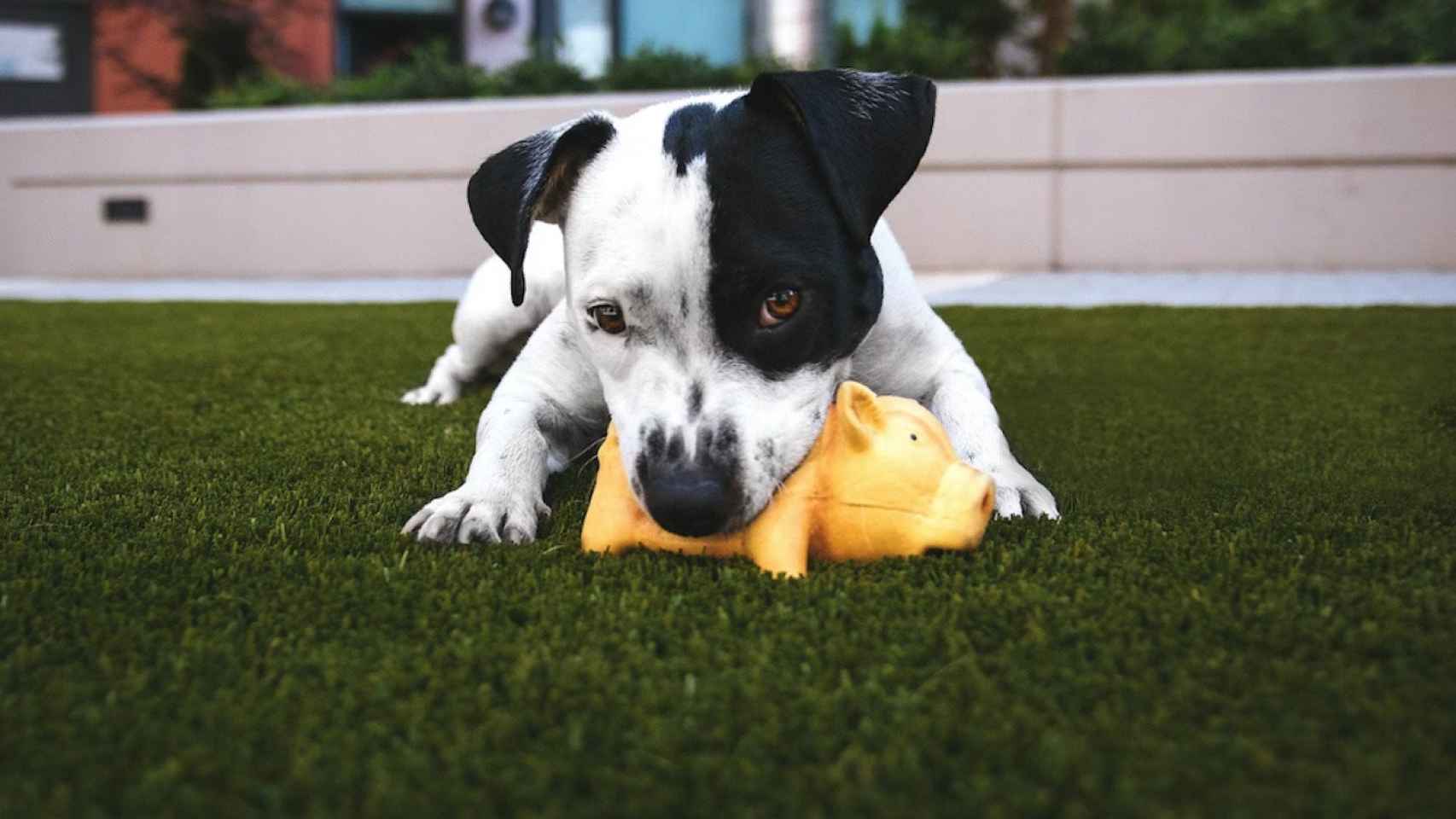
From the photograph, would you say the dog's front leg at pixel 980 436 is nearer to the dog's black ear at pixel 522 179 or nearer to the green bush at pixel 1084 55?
the dog's black ear at pixel 522 179

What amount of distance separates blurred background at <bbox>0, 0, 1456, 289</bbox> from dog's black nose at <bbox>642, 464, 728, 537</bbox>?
7.09m

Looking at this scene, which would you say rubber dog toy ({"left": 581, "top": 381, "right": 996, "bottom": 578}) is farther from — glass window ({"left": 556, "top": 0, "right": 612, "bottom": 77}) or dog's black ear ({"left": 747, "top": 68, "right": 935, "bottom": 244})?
glass window ({"left": 556, "top": 0, "right": 612, "bottom": 77})

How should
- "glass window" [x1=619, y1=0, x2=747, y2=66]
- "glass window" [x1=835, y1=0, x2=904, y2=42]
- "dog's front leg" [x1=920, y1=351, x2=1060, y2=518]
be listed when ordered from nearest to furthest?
"dog's front leg" [x1=920, y1=351, x2=1060, y2=518]
"glass window" [x1=619, y1=0, x2=747, y2=66]
"glass window" [x1=835, y1=0, x2=904, y2=42]

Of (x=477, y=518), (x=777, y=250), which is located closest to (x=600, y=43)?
(x=777, y=250)

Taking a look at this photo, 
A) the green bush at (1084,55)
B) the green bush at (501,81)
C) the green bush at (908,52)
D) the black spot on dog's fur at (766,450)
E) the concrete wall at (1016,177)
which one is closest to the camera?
the black spot on dog's fur at (766,450)

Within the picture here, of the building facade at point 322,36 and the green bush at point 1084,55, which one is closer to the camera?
the green bush at point 1084,55

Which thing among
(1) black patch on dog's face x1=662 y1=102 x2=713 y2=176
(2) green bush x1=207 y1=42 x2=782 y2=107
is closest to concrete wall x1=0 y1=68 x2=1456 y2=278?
(2) green bush x1=207 y1=42 x2=782 y2=107

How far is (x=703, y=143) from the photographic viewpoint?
2486mm

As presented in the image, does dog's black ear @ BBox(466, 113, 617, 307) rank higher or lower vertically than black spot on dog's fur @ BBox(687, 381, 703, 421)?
higher

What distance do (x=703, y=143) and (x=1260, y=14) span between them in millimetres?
9661

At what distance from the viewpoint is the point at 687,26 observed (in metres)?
14.8

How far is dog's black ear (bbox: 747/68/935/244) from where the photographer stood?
2412mm

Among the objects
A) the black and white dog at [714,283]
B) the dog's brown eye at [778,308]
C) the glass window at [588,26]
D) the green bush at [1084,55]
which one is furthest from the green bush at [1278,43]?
the dog's brown eye at [778,308]

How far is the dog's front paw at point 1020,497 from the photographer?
2.33m
